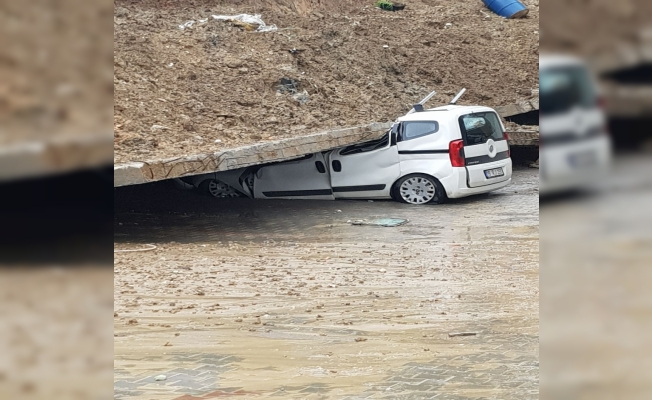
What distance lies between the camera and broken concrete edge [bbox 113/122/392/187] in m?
11.7

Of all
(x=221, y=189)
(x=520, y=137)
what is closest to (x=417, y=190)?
(x=221, y=189)

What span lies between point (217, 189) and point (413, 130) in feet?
14.0

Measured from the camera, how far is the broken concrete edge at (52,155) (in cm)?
98

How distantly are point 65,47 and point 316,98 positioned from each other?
640 inches

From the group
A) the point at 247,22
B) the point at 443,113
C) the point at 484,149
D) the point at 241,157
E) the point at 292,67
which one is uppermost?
the point at 247,22

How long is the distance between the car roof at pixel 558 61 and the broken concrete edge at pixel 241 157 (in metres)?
10.8

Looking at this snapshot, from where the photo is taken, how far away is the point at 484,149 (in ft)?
43.7

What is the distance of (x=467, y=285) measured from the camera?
317 inches

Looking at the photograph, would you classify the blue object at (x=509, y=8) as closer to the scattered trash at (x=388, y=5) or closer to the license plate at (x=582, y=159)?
the scattered trash at (x=388, y=5)

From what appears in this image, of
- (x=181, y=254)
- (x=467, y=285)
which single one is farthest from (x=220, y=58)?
(x=467, y=285)

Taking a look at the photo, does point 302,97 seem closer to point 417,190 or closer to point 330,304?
point 417,190

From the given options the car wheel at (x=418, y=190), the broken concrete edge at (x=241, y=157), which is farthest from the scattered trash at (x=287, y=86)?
the car wheel at (x=418, y=190)

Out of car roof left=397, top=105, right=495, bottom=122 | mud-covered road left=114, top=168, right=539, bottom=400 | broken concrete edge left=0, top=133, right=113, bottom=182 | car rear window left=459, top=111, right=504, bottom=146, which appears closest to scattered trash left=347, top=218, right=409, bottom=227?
mud-covered road left=114, top=168, right=539, bottom=400

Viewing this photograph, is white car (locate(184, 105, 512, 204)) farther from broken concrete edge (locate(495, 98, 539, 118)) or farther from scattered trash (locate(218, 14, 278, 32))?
scattered trash (locate(218, 14, 278, 32))
